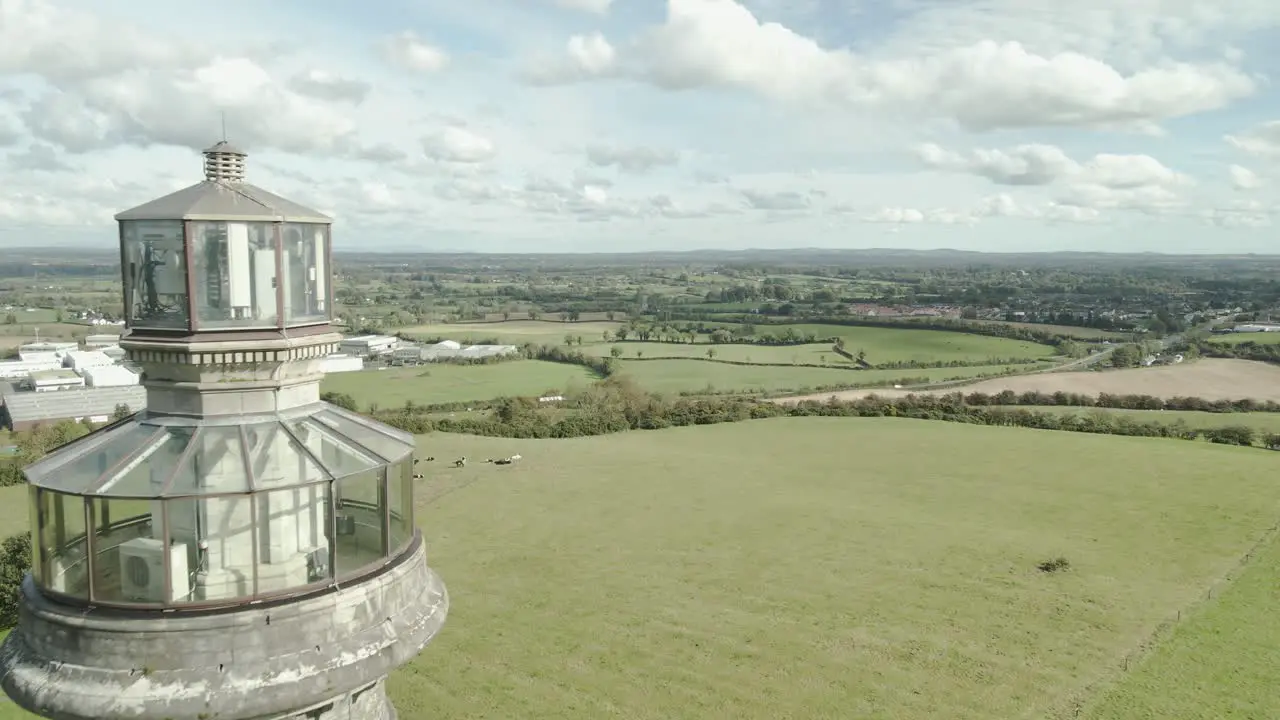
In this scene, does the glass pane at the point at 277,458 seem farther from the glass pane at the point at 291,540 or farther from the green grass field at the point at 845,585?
the green grass field at the point at 845,585

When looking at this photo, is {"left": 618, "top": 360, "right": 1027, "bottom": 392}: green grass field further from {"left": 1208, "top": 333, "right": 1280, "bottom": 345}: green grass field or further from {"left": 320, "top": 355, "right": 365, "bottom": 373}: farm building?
{"left": 1208, "top": 333, "right": 1280, "bottom": 345}: green grass field

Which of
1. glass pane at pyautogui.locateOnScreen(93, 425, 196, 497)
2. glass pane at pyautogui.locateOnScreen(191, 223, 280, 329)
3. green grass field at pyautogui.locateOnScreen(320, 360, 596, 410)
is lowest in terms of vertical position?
green grass field at pyautogui.locateOnScreen(320, 360, 596, 410)

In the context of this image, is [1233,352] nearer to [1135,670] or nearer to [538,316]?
[1135,670]

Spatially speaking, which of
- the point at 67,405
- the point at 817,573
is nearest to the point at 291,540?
the point at 817,573

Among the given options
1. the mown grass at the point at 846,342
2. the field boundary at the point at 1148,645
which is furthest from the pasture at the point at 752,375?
the field boundary at the point at 1148,645

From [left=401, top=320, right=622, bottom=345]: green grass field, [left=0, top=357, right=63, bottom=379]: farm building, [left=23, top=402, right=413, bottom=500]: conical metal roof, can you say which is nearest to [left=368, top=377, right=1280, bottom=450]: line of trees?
[left=0, top=357, right=63, bottom=379]: farm building

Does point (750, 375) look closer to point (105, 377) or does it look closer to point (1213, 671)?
point (105, 377)
